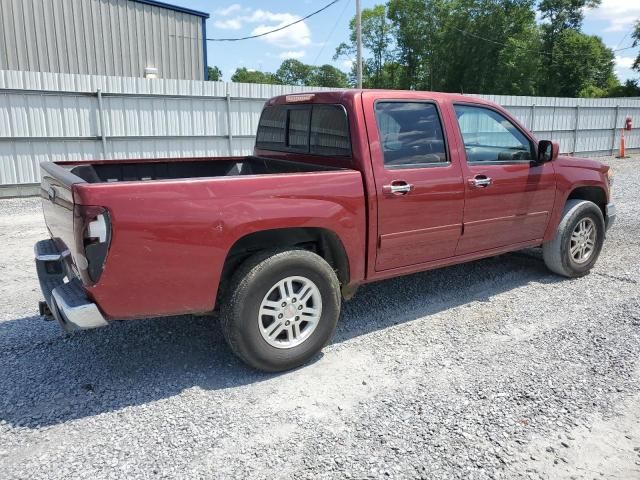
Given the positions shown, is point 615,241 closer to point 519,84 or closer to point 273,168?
point 273,168

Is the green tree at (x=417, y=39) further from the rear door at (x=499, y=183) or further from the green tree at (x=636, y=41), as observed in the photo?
the rear door at (x=499, y=183)

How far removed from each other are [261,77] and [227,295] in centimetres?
9253

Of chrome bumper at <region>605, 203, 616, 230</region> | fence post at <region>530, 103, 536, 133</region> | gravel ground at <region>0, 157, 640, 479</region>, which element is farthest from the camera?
fence post at <region>530, 103, 536, 133</region>

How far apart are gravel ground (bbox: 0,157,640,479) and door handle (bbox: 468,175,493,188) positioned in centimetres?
113

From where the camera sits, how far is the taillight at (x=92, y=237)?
289cm

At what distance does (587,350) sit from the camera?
392cm

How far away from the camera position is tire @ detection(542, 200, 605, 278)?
5410mm

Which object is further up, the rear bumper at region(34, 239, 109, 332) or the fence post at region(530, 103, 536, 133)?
the fence post at region(530, 103, 536, 133)

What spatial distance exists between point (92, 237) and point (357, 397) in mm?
1841

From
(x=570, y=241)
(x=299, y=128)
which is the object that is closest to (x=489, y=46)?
(x=570, y=241)

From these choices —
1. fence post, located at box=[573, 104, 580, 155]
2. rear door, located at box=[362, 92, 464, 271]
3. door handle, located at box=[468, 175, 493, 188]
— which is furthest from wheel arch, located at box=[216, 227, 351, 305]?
fence post, located at box=[573, 104, 580, 155]

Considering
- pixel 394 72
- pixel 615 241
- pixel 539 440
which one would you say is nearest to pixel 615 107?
pixel 615 241

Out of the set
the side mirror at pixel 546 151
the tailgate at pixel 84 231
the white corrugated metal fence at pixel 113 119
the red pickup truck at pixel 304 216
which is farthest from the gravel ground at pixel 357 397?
the white corrugated metal fence at pixel 113 119

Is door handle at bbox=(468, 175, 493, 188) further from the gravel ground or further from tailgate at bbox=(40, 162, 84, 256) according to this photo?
tailgate at bbox=(40, 162, 84, 256)
